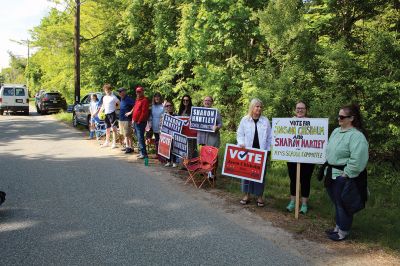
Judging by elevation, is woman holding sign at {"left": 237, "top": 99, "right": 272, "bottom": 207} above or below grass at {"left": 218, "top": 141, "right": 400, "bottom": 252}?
above

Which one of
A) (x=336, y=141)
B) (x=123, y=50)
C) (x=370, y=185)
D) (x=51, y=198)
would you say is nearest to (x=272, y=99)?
(x=370, y=185)

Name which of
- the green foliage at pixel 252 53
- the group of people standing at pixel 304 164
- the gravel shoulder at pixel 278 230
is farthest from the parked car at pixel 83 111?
the gravel shoulder at pixel 278 230

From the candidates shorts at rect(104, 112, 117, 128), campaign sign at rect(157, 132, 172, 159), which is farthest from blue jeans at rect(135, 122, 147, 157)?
shorts at rect(104, 112, 117, 128)

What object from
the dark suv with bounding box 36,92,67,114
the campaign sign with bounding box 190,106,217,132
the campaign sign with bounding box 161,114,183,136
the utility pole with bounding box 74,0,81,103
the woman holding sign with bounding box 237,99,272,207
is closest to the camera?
the woman holding sign with bounding box 237,99,272,207

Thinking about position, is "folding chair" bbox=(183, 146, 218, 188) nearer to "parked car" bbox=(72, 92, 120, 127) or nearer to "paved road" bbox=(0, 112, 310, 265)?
"paved road" bbox=(0, 112, 310, 265)

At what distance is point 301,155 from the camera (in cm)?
606

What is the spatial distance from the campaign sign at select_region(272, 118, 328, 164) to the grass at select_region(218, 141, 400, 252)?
97 cm

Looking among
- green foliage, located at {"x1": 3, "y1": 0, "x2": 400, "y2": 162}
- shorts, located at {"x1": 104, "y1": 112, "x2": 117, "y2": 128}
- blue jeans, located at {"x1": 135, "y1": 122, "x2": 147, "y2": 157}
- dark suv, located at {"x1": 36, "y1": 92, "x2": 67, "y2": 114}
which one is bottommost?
blue jeans, located at {"x1": 135, "y1": 122, "x2": 147, "y2": 157}

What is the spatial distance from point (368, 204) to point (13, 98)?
2564cm

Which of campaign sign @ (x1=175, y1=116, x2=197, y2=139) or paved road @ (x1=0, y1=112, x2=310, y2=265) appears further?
campaign sign @ (x1=175, y1=116, x2=197, y2=139)

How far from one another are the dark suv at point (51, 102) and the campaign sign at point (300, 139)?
83.9 ft

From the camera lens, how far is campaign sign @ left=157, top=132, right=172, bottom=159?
31.3 feet

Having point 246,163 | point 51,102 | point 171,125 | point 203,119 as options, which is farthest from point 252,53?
point 51,102

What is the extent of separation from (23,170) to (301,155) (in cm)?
632
